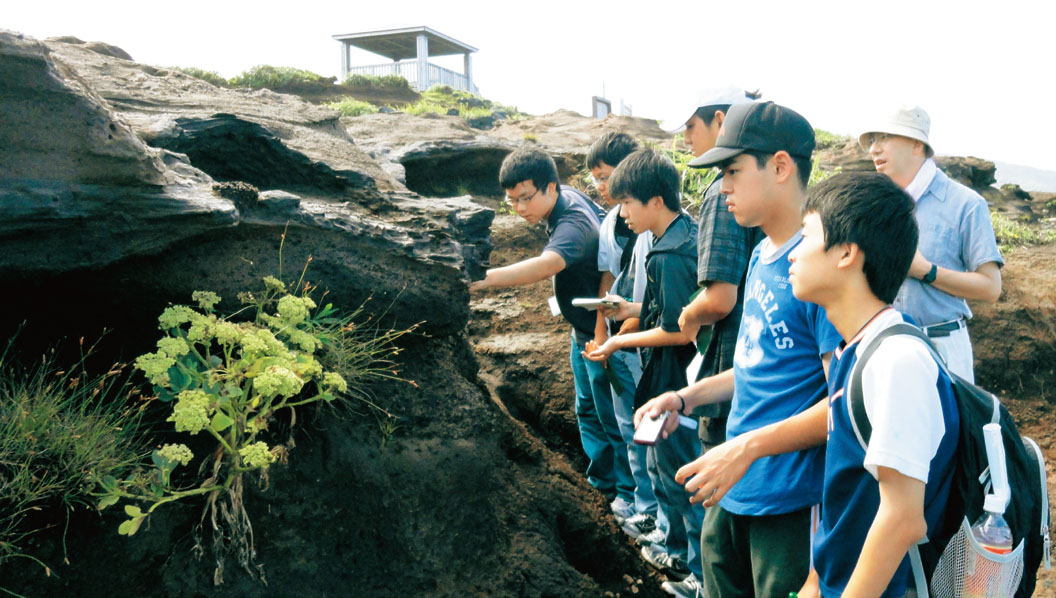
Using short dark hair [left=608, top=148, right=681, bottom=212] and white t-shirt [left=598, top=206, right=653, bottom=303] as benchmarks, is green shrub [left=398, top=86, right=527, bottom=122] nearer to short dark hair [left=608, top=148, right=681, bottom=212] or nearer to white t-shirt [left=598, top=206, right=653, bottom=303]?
white t-shirt [left=598, top=206, right=653, bottom=303]

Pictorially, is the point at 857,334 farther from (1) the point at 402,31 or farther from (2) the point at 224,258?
(1) the point at 402,31

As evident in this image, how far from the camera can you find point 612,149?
175 inches

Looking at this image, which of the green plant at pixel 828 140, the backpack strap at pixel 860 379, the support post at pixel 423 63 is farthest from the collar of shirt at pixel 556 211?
the support post at pixel 423 63

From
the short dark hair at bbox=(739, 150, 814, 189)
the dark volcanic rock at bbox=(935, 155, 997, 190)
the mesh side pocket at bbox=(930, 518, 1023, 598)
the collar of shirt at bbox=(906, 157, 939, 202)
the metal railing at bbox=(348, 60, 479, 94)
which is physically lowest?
the mesh side pocket at bbox=(930, 518, 1023, 598)

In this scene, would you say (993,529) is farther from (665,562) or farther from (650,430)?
(665,562)

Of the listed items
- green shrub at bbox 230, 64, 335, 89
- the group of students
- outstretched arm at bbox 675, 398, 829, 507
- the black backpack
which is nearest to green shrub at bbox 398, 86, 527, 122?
green shrub at bbox 230, 64, 335, 89

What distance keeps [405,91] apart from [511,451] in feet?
55.9

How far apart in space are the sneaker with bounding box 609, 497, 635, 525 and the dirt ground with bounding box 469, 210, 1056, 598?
33.5 inches

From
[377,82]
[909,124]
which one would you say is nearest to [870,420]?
[909,124]

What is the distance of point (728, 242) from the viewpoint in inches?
115

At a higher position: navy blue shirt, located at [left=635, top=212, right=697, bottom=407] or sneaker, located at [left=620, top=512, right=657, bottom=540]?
navy blue shirt, located at [left=635, top=212, right=697, bottom=407]

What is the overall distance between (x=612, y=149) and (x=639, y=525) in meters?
2.18

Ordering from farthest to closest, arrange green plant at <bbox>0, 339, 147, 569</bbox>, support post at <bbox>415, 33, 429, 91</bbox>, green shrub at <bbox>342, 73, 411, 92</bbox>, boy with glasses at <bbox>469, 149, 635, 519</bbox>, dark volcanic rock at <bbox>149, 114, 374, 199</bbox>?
support post at <bbox>415, 33, 429, 91</bbox>
green shrub at <bbox>342, 73, 411, 92</bbox>
boy with glasses at <bbox>469, 149, 635, 519</bbox>
dark volcanic rock at <bbox>149, 114, 374, 199</bbox>
green plant at <bbox>0, 339, 147, 569</bbox>

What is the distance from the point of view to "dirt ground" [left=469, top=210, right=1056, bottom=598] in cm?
604
